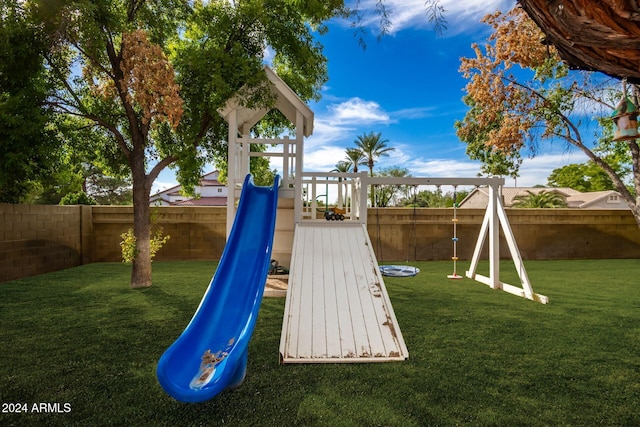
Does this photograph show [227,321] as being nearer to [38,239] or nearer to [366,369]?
[366,369]

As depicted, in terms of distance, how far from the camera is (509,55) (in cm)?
1137

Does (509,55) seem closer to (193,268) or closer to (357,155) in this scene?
(193,268)

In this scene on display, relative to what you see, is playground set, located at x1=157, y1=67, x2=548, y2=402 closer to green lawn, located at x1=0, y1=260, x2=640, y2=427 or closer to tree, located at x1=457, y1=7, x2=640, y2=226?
green lawn, located at x1=0, y1=260, x2=640, y2=427

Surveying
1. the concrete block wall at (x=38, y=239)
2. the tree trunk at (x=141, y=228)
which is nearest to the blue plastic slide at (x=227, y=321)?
the tree trunk at (x=141, y=228)

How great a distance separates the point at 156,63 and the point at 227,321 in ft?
18.3

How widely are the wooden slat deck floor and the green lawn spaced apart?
0.17m

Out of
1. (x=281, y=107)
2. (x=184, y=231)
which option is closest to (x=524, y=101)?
(x=281, y=107)

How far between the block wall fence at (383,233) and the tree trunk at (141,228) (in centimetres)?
316

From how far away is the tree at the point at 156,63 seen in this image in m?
7.04

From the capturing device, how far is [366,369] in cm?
372

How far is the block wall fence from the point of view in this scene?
970 centimetres

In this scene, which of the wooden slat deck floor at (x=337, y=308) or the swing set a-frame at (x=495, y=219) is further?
the swing set a-frame at (x=495, y=219)

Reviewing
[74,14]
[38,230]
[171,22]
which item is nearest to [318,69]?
[171,22]

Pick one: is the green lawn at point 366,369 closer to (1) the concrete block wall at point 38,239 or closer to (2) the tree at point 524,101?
(1) the concrete block wall at point 38,239
